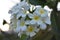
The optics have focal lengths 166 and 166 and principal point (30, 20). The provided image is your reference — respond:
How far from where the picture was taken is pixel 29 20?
703 mm

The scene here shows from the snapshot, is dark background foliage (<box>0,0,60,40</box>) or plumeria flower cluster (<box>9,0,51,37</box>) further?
dark background foliage (<box>0,0,60,40</box>)

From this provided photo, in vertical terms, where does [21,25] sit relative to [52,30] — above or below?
above

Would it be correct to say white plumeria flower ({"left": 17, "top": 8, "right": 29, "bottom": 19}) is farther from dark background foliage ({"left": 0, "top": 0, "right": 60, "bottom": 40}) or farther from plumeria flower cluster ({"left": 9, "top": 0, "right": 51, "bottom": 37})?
dark background foliage ({"left": 0, "top": 0, "right": 60, "bottom": 40})

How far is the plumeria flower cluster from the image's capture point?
0.69 meters

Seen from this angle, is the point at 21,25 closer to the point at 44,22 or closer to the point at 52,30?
the point at 44,22

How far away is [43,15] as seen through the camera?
0.69m

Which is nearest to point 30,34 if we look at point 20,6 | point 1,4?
point 20,6

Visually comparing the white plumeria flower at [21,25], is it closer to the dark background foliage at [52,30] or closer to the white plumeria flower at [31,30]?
the white plumeria flower at [31,30]

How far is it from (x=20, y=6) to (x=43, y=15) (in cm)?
11

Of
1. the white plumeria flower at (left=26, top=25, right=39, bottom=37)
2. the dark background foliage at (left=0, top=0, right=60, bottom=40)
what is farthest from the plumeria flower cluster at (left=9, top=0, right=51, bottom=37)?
the dark background foliage at (left=0, top=0, right=60, bottom=40)

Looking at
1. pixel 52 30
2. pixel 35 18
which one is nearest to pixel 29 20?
pixel 35 18

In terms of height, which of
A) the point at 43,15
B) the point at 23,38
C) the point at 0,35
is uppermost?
the point at 43,15

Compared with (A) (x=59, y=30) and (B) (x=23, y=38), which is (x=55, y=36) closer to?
(A) (x=59, y=30)

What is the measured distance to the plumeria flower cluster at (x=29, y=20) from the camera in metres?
0.69
